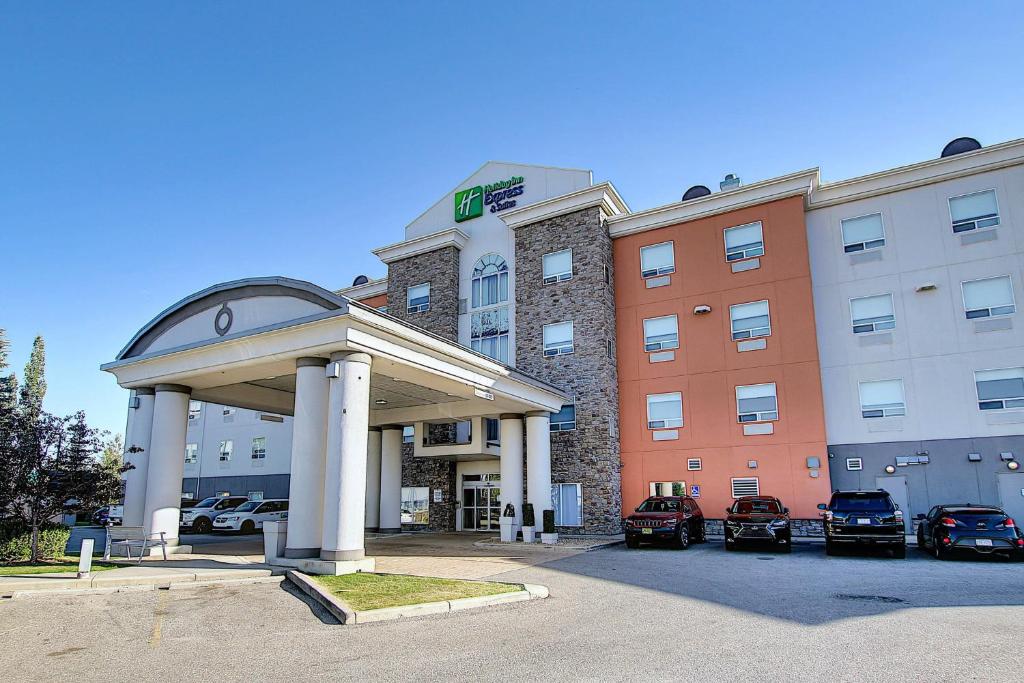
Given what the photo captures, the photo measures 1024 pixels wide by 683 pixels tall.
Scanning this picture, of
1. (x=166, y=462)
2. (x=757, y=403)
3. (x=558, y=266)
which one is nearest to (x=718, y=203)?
(x=558, y=266)

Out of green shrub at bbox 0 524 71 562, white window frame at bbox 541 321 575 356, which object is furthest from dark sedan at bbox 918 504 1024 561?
green shrub at bbox 0 524 71 562

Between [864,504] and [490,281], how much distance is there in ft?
57.3

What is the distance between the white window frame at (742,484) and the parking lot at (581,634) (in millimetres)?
10663

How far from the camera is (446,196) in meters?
31.8

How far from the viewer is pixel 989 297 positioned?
2169 cm

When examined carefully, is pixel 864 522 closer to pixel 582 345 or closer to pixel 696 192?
pixel 582 345

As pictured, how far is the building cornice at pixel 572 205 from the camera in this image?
26.9 meters

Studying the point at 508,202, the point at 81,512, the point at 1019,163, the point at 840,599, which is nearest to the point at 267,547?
the point at 81,512

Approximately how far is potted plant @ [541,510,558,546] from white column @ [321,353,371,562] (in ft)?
28.2

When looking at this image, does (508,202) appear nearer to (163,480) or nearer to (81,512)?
(163,480)

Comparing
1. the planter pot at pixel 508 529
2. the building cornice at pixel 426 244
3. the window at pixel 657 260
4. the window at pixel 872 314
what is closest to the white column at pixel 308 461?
the planter pot at pixel 508 529

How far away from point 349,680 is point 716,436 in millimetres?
20324

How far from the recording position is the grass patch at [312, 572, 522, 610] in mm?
9961

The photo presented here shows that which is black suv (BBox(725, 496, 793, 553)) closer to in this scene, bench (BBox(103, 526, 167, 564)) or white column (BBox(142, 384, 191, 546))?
bench (BBox(103, 526, 167, 564))
